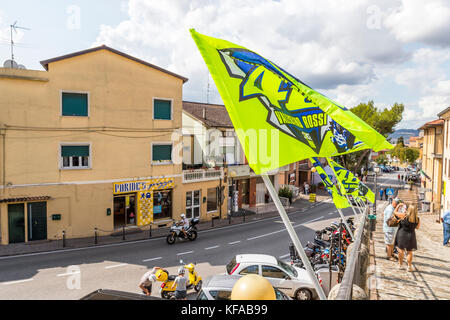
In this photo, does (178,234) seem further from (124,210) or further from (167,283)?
(167,283)

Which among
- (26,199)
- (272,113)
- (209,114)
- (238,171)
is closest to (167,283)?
(272,113)

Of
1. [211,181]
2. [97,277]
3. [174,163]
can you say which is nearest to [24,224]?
[97,277]

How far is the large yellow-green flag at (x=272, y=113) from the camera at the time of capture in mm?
3686

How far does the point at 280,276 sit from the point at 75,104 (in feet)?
49.5

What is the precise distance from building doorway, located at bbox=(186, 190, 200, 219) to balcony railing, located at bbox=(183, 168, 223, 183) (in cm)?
104

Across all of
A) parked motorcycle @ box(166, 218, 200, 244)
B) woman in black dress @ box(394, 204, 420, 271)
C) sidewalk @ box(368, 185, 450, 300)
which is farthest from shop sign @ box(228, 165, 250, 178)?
woman in black dress @ box(394, 204, 420, 271)

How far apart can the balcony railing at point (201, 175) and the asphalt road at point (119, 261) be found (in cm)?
438

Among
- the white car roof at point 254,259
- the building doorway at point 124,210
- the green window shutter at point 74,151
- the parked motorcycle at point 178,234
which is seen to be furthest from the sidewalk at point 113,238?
the white car roof at point 254,259

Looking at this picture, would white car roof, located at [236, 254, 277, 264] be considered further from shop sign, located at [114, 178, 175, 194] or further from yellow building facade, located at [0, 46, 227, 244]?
yellow building facade, located at [0, 46, 227, 244]

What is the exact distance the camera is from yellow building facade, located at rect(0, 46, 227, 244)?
1650cm

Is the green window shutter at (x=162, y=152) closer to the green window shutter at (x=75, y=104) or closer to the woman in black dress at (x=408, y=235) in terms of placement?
the green window shutter at (x=75, y=104)

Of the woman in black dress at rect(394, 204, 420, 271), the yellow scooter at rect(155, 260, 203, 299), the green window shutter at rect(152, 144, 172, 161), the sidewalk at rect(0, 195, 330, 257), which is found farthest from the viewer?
the green window shutter at rect(152, 144, 172, 161)

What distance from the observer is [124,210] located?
20.0m

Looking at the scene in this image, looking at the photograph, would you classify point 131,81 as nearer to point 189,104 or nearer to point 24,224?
point 24,224
